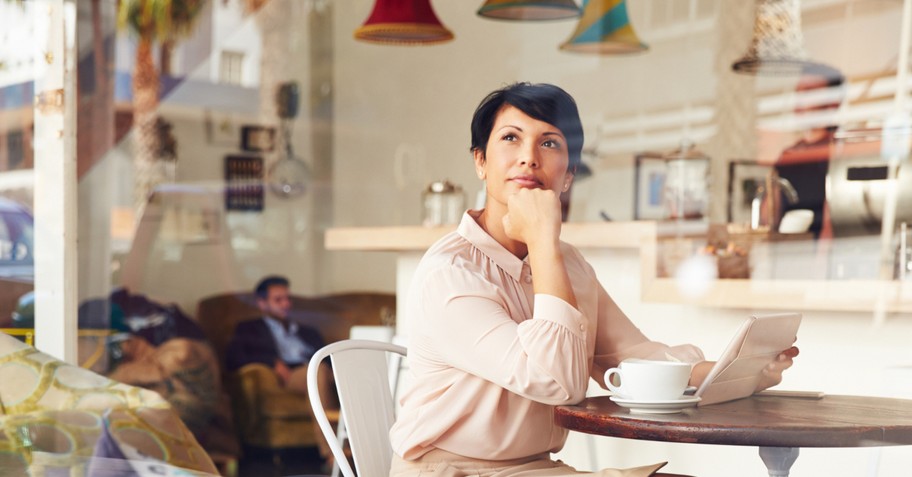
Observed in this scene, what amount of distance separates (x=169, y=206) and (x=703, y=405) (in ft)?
15.6

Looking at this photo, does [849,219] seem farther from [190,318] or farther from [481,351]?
[190,318]

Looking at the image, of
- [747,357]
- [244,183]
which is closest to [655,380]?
[747,357]

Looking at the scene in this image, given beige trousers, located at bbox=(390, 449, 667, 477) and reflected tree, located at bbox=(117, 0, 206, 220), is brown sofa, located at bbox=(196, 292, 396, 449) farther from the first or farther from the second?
beige trousers, located at bbox=(390, 449, 667, 477)

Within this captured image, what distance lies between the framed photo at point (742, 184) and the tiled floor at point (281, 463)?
6.74 ft

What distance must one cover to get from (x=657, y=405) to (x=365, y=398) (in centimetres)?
68

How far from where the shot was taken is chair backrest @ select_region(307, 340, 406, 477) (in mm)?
1862

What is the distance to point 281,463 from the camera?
4832 millimetres

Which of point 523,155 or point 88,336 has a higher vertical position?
point 523,155

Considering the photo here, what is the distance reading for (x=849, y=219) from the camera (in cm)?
267

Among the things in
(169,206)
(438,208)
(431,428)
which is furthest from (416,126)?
(431,428)

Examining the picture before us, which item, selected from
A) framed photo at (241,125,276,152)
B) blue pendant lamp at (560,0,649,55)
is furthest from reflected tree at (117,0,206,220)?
blue pendant lamp at (560,0,649,55)

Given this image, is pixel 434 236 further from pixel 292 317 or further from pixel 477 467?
pixel 292 317

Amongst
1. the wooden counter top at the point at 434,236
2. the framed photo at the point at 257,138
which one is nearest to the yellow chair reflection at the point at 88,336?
the wooden counter top at the point at 434,236

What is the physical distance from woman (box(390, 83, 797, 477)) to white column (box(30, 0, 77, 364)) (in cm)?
167
